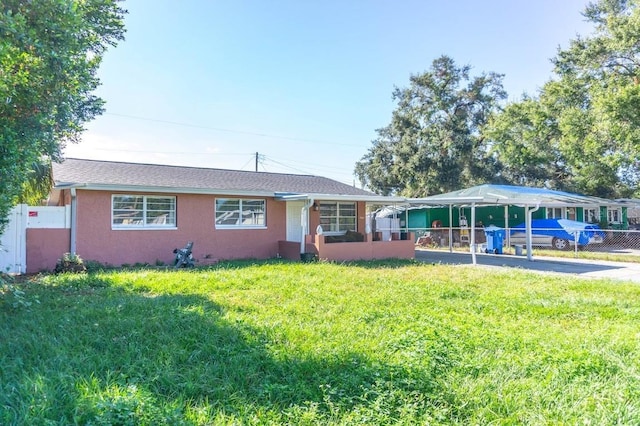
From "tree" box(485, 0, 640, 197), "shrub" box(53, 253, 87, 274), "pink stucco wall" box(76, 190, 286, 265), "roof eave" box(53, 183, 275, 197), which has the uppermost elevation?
"tree" box(485, 0, 640, 197)

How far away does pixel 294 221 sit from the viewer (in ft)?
47.2

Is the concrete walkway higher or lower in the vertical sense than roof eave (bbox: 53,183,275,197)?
lower

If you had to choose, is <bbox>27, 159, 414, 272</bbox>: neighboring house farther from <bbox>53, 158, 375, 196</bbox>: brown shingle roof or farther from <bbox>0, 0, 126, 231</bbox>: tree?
<bbox>0, 0, 126, 231</bbox>: tree

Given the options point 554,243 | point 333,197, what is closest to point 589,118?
point 554,243

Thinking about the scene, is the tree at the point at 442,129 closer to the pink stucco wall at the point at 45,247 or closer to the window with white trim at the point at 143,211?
the window with white trim at the point at 143,211

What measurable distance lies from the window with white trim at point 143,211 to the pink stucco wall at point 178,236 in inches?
6.9

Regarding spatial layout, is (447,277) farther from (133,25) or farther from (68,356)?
(133,25)

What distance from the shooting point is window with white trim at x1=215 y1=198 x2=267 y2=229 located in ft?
42.7

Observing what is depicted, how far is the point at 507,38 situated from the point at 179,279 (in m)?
14.5

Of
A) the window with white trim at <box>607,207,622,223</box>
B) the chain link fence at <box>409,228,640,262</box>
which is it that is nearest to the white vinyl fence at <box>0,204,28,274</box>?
the chain link fence at <box>409,228,640,262</box>

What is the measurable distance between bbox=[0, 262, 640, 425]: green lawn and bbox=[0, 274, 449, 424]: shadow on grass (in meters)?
0.02

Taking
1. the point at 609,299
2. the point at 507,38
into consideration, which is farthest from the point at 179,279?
the point at 507,38

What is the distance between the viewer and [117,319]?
17.3 ft

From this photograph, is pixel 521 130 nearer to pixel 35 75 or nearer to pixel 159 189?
pixel 159 189
